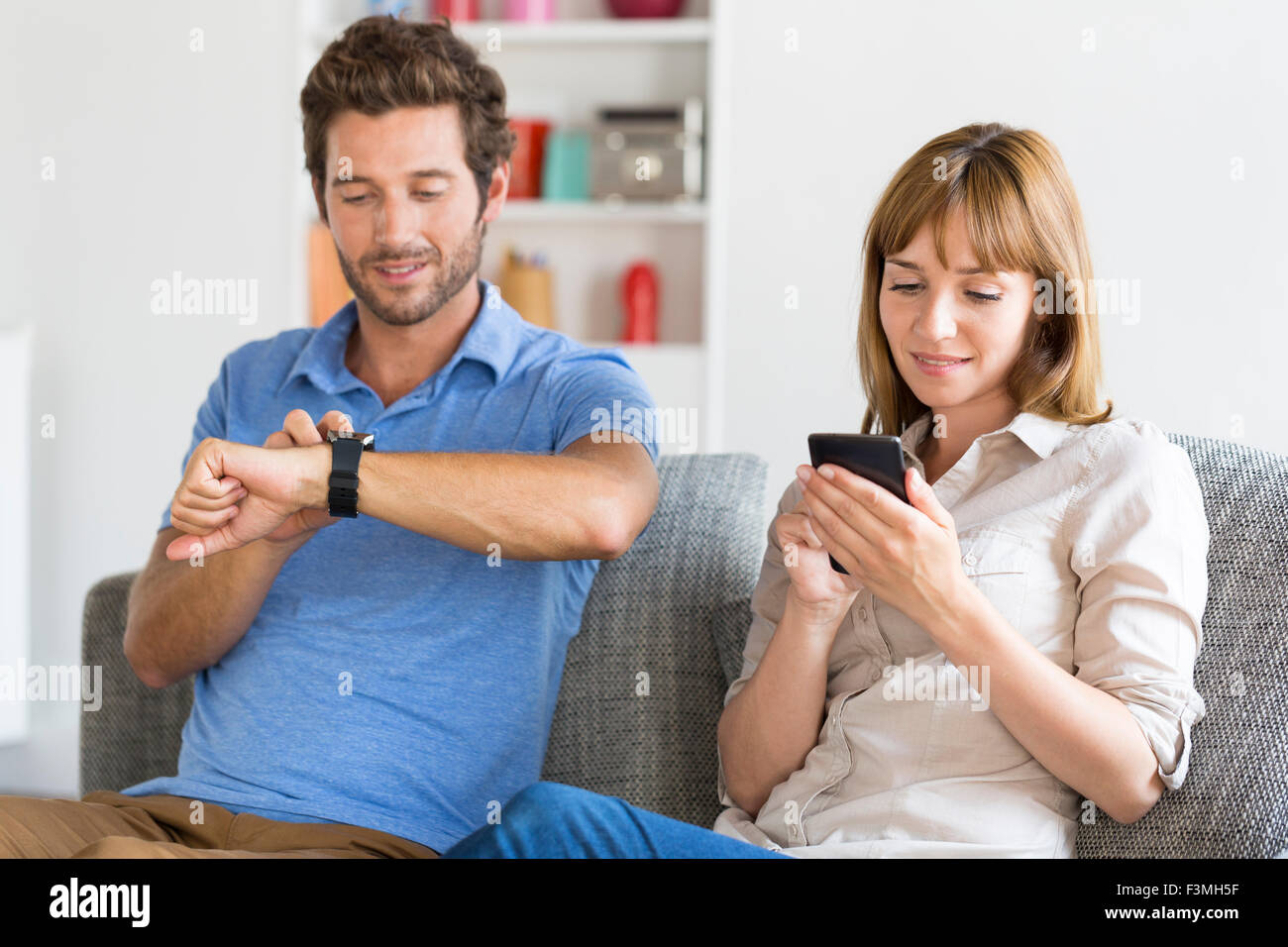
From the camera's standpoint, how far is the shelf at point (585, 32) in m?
3.37

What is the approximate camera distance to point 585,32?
342 cm

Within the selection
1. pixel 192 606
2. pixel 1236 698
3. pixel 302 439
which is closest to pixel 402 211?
pixel 302 439

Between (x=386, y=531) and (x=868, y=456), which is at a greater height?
(x=868, y=456)

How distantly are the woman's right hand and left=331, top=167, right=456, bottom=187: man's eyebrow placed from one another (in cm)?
72

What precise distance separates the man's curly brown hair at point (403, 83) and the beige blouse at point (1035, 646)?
0.84 metres

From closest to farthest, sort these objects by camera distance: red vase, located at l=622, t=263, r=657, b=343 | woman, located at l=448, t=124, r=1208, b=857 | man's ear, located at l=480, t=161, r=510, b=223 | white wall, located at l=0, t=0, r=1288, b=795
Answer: woman, located at l=448, t=124, r=1208, b=857
man's ear, located at l=480, t=161, r=510, b=223
white wall, located at l=0, t=0, r=1288, b=795
red vase, located at l=622, t=263, r=657, b=343

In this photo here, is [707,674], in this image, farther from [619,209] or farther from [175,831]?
[619,209]

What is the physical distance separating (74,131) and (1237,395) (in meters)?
3.25

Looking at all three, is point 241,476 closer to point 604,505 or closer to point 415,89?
point 604,505

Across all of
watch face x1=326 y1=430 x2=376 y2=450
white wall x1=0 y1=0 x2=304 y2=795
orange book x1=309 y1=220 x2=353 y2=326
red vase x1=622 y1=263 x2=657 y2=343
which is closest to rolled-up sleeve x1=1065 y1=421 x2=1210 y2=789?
watch face x1=326 y1=430 x2=376 y2=450

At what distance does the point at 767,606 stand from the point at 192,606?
0.69 metres

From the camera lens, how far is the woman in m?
Answer: 1.18

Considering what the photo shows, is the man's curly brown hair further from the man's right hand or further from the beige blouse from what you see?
the beige blouse

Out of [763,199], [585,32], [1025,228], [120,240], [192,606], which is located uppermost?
[585,32]
